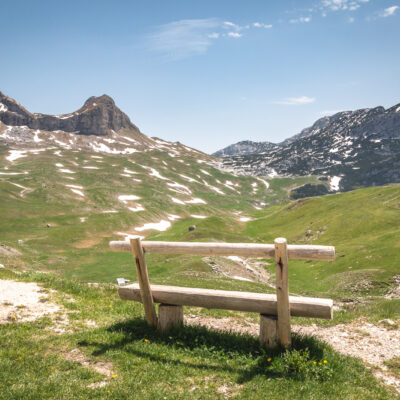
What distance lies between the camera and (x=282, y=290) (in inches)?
327

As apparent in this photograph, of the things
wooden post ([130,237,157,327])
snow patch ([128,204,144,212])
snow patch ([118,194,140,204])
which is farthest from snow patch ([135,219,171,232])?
wooden post ([130,237,157,327])

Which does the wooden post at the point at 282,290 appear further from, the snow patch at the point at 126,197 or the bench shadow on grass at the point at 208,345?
the snow patch at the point at 126,197

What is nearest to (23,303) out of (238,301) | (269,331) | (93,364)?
(93,364)

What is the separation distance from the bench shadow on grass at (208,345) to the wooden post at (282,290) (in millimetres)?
504

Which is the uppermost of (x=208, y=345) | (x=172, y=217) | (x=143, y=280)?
(x=143, y=280)

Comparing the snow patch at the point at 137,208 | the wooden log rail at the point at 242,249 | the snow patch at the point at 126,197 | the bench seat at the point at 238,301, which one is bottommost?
the snow patch at the point at 137,208

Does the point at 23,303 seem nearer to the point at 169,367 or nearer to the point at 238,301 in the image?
the point at 169,367

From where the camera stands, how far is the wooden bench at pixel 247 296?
327 inches

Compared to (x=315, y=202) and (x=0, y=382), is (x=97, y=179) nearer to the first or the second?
(x=315, y=202)

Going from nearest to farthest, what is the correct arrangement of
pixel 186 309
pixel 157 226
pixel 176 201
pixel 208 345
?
pixel 208 345
pixel 186 309
pixel 157 226
pixel 176 201

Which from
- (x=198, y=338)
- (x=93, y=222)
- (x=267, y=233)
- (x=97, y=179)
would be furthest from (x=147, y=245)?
(x=97, y=179)

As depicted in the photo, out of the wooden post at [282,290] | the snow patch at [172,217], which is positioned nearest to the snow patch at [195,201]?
the snow patch at [172,217]

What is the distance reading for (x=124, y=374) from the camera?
795 centimetres

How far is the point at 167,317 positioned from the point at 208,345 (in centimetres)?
170
